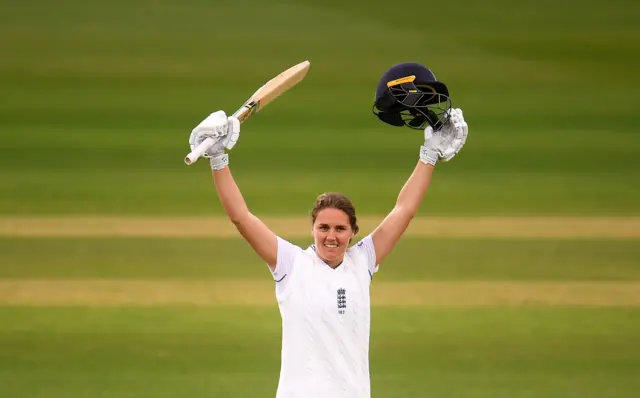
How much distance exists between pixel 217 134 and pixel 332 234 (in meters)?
0.48

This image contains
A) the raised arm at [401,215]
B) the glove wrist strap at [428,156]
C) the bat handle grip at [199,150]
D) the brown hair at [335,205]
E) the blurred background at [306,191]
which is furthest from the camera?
the blurred background at [306,191]

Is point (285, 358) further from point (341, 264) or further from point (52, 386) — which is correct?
point (52, 386)

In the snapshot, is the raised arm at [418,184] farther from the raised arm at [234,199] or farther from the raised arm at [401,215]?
the raised arm at [234,199]

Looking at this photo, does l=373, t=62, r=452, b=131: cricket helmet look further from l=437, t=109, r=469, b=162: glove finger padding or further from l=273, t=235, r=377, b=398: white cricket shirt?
l=273, t=235, r=377, b=398: white cricket shirt

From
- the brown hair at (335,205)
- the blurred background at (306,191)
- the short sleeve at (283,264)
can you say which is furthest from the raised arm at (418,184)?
the blurred background at (306,191)

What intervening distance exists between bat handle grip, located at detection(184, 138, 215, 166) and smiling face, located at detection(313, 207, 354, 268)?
43 cm

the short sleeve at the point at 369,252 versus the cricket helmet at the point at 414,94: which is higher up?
the cricket helmet at the point at 414,94

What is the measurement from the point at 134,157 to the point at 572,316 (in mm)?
5512

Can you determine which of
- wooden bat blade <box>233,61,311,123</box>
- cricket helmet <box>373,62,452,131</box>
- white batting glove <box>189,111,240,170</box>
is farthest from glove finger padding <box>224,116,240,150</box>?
cricket helmet <box>373,62,452,131</box>

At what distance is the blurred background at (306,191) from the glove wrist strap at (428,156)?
2.77 metres

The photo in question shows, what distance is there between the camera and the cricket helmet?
13.5 ft

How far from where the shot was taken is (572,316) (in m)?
8.06

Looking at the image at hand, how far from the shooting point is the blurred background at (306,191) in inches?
283

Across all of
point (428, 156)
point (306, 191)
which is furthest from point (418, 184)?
point (306, 191)
